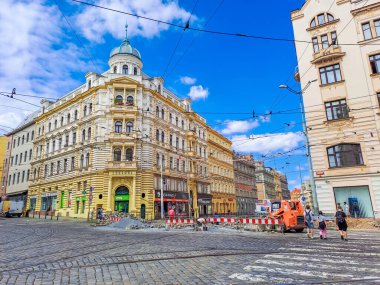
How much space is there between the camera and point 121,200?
111 feet

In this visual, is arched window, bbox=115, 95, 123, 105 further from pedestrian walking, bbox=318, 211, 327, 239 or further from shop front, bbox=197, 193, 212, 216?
pedestrian walking, bbox=318, 211, 327, 239

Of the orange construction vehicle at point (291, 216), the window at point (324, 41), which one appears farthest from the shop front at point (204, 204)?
the window at point (324, 41)

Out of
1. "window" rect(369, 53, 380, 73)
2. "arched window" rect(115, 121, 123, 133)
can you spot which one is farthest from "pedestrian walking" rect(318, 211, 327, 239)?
"arched window" rect(115, 121, 123, 133)

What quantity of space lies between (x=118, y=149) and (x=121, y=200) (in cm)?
636

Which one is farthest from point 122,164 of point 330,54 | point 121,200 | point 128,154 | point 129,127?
point 330,54

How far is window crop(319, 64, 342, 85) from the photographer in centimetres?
2373

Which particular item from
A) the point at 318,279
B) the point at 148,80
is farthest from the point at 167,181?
the point at 318,279

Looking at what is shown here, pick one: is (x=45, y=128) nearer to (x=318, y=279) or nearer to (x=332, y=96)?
(x=332, y=96)

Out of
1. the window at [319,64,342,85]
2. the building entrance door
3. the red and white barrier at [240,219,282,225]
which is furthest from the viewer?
the building entrance door

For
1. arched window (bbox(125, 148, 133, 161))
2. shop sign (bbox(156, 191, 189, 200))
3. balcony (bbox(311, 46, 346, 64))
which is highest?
balcony (bbox(311, 46, 346, 64))

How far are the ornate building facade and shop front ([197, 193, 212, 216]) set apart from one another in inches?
13.4

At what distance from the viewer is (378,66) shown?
22.6 meters

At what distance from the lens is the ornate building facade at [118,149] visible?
34156mm

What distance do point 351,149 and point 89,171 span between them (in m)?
28.9
